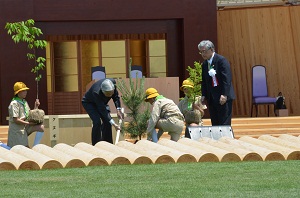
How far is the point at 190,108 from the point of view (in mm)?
18422

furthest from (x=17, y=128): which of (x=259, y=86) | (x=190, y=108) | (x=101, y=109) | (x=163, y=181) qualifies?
(x=259, y=86)

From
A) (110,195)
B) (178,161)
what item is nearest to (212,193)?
(110,195)

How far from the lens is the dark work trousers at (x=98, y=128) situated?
657 inches

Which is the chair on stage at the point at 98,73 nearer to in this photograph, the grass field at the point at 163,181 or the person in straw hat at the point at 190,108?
the person in straw hat at the point at 190,108

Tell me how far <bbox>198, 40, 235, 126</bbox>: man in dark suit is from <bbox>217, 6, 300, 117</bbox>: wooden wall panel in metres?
11.2

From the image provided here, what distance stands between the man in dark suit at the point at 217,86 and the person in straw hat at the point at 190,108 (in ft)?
5.83

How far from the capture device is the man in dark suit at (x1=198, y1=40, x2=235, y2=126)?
15.7 meters

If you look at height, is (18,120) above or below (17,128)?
above

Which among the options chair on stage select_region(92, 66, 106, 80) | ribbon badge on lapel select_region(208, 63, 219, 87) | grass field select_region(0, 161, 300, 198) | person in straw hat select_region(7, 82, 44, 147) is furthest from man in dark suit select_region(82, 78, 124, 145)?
chair on stage select_region(92, 66, 106, 80)

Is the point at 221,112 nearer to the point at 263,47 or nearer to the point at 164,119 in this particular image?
the point at 164,119

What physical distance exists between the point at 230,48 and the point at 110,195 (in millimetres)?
17670

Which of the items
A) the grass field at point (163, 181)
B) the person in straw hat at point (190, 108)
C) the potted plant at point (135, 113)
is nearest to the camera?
the grass field at point (163, 181)

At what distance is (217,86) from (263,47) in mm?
11646

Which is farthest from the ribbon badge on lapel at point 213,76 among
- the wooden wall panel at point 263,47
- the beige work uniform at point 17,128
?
the wooden wall panel at point 263,47
